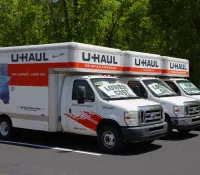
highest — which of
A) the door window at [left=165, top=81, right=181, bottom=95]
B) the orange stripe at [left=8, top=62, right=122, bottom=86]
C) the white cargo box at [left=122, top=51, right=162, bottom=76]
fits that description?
the white cargo box at [left=122, top=51, right=162, bottom=76]

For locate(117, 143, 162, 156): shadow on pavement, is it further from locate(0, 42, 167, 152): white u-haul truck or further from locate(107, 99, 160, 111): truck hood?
locate(107, 99, 160, 111): truck hood

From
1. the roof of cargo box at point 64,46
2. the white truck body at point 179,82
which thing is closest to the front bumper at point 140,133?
the roof of cargo box at point 64,46

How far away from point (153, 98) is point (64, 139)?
10.5 feet

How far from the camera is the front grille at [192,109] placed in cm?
1194

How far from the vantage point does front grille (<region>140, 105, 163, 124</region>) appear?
9.62m

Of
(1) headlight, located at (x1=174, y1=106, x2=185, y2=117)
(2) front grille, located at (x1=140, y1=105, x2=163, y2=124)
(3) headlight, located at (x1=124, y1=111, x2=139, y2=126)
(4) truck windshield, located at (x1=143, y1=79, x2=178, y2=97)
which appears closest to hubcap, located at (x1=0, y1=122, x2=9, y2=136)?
(3) headlight, located at (x1=124, y1=111, x2=139, y2=126)

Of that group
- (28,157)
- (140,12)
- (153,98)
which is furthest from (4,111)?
(140,12)

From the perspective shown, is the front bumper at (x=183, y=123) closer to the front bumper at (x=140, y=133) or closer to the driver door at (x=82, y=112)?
the front bumper at (x=140, y=133)

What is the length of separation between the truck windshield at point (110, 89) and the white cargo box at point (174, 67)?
175 inches

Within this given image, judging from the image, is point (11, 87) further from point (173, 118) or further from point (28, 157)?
point (173, 118)

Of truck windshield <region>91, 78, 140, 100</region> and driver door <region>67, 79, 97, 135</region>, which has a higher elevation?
truck windshield <region>91, 78, 140, 100</region>

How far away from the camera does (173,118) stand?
11.8 m

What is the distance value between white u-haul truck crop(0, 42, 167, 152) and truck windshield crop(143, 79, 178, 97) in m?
1.33

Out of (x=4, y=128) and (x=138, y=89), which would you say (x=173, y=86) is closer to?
(x=138, y=89)
